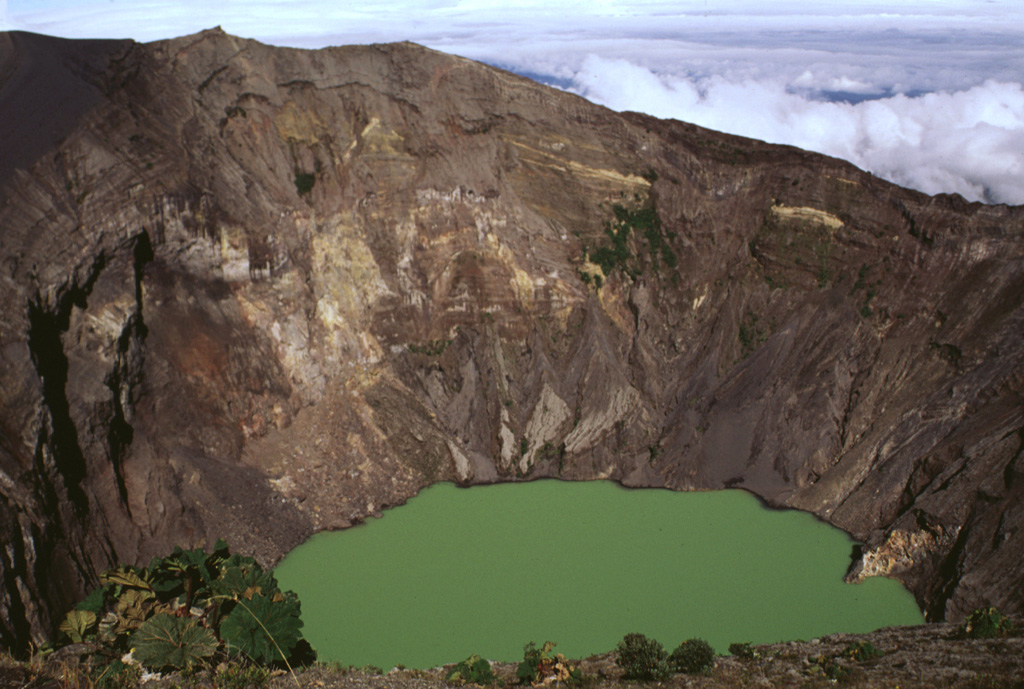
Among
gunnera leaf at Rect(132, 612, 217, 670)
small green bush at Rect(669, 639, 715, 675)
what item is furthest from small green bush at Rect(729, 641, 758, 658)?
gunnera leaf at Rect(132, 612, 217, 670)

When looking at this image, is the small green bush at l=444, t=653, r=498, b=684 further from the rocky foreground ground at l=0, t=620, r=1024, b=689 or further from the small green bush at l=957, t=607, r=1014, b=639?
the small green bush at l=957, t=607, r=1014, b=639

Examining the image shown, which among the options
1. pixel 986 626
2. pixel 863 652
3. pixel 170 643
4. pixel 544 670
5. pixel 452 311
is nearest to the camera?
pixel 170 643

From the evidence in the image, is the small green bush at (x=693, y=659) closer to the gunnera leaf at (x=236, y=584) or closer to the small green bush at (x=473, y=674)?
the small green bush at (x=473, y=674)

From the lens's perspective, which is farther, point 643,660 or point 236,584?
point 643,660

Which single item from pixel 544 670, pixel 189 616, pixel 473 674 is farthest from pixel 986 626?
pixel 189 616

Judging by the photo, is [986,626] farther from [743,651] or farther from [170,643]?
[170,643]

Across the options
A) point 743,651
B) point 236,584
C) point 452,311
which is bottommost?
point 743,651
